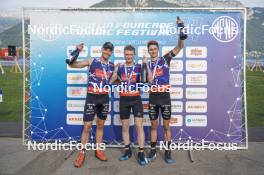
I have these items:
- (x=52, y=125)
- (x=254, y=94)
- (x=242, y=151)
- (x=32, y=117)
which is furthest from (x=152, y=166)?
(x=254, y=94)

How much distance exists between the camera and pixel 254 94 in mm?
14266

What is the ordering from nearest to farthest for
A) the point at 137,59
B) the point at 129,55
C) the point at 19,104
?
the point at 129,55, the point at 137,59, the point at 19,104

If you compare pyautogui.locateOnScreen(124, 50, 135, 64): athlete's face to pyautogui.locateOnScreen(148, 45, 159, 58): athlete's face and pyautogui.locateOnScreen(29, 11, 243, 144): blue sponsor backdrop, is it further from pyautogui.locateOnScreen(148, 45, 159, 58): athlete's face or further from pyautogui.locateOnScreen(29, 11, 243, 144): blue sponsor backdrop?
pyautogui.locateOnScreen(29, 11, 243, 144): blue sponsor backdrop

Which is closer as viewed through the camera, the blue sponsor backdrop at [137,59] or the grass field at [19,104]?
the blue sponsor backdrop at [137,59]

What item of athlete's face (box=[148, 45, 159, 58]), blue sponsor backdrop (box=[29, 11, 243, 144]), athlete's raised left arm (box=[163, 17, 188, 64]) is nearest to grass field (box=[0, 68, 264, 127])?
blue sponsor backdrop (box=[29, 11, 243, 144])

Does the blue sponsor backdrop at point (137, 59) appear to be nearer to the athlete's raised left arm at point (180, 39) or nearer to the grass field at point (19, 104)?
the athlete's raised left arm at point (180, 39)

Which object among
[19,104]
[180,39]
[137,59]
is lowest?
[19,104]

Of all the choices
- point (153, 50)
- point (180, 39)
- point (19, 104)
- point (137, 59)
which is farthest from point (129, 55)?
point (19, 104)

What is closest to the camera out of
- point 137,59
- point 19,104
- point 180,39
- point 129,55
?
point 180,39

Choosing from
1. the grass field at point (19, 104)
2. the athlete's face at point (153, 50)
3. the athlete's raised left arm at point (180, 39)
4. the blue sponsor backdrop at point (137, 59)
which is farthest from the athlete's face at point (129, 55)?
the grass field at point (19, 104)

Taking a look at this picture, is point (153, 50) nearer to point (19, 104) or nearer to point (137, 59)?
point (137, 59)

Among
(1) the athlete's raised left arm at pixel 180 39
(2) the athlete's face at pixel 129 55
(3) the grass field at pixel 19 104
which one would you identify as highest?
(1) the athlete's raised left arm at pixel 180 39

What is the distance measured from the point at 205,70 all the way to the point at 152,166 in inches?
84.8

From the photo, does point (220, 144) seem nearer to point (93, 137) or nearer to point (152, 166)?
point (152, 166)
